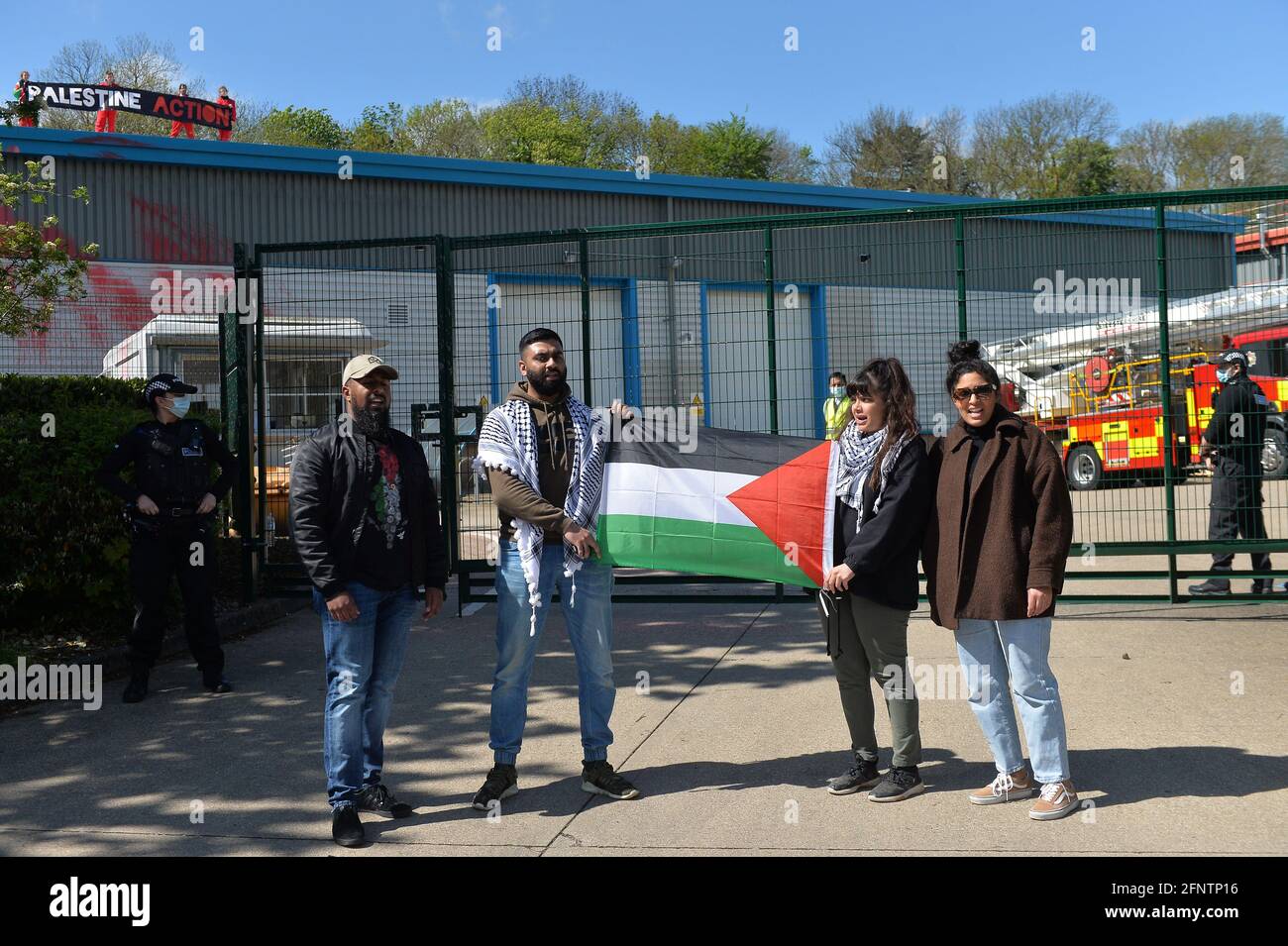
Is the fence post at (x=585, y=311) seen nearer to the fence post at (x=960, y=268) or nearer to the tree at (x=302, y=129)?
the fence post at (x=960, y=268)

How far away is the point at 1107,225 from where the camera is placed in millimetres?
8539

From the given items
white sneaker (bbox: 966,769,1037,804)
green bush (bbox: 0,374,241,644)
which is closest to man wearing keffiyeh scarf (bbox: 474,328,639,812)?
white sneaker (bbox: 966,769,1037,804)

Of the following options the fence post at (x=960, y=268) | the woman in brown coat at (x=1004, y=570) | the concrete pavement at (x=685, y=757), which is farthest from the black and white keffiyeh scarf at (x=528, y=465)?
the fence post at (x=960, y=268)

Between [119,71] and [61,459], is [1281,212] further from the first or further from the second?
[119,71]

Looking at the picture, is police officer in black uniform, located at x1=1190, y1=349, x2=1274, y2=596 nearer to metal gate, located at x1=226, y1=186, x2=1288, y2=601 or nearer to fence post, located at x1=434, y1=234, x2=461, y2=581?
metal gate, located at x1=226, y1=186, x2=1288, y2=601

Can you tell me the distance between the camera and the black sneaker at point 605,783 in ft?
16.7

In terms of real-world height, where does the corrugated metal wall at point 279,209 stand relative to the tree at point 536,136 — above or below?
below

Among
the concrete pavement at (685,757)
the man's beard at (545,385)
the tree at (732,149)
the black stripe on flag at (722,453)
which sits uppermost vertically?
the tree at (732,149)

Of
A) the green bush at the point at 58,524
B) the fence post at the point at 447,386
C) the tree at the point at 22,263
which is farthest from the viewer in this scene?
the fence post at the point at 447,386

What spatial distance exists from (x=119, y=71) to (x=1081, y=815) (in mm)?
59483

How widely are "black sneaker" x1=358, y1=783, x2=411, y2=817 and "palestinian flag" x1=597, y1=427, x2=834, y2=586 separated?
1.50 m

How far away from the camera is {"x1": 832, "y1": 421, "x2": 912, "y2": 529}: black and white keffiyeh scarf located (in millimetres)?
4953

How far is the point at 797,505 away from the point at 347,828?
2.55m

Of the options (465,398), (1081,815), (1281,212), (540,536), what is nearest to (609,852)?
(540,536)
